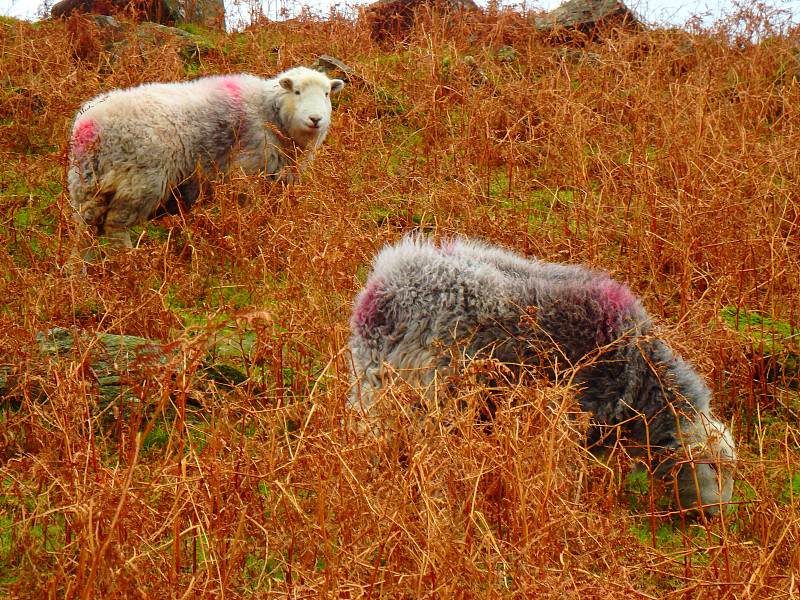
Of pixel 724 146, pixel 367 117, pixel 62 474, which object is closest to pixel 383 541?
pixel 62 474

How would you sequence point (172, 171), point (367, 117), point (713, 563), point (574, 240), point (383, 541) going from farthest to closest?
point (367, 117), point (172, 171), point (574, 240), point (713, 563), point (383, 541)

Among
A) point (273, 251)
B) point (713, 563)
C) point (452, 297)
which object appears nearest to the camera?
point (713, 563)

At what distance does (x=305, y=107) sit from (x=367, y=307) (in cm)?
349

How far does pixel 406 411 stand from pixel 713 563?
3.86 ft

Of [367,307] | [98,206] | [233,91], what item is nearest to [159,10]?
[233,91]

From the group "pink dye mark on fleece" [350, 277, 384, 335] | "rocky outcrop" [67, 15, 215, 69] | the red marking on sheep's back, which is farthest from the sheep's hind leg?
"rocky outcrop" [67, 15, 215, 69]

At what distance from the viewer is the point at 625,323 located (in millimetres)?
3691

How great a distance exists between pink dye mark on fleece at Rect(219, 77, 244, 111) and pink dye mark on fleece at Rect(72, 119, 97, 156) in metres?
1.23

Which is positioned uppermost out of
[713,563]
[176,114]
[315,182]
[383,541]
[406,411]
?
[176,114]

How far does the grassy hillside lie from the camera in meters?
2.41

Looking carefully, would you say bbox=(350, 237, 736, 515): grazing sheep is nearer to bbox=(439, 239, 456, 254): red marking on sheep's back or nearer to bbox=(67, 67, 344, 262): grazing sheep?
bbox=(439, 239, 456, 254): red marking on sheep's back

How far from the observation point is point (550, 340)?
354cm

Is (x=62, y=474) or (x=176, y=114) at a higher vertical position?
(x=176, y=114)

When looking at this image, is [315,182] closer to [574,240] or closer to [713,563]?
[574,240]
